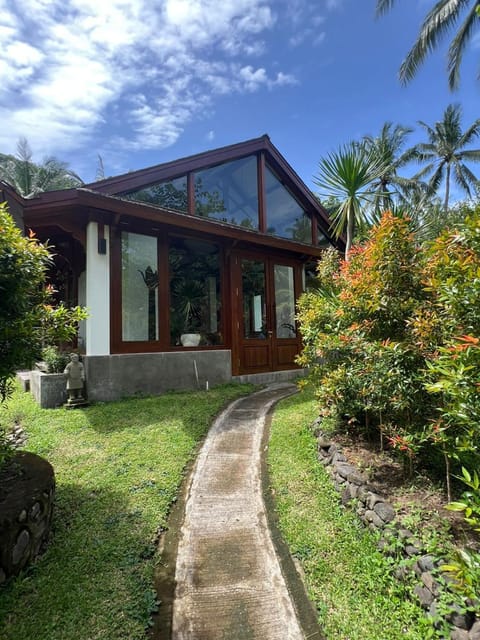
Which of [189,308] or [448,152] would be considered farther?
[448,152]

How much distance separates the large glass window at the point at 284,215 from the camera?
8.86 m

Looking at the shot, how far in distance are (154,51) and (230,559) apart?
890 cm

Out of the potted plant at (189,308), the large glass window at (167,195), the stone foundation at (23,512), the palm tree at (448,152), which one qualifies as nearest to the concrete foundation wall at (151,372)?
the potted plant at (189,308)

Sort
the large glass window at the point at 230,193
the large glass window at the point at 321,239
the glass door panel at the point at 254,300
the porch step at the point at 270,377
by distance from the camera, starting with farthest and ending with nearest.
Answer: the large glass window at the point at 321,239, the glass door panel at the point at 254,300, the porch step at the point at 270,377, the large glass window at the point at 230,193

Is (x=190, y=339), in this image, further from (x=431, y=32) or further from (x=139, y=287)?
(x=431, y=32)

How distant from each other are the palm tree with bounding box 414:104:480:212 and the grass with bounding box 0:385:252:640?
27.7 meters

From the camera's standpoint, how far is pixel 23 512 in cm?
205

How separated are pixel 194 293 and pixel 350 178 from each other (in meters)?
4.11

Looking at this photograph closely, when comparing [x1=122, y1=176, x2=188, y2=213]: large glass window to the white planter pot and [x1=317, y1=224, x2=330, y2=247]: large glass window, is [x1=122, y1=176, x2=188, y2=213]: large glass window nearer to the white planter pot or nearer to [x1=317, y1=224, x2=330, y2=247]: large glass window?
the white planter pot

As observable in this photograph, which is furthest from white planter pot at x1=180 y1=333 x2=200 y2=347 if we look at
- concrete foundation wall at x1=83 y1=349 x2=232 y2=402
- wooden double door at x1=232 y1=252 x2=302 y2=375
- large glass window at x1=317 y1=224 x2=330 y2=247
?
large glass window at x1=317 y1=224 x2=330 y2=247

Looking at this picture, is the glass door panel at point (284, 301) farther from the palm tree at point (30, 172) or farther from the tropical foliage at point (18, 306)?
the palm tree at point (30, 172)

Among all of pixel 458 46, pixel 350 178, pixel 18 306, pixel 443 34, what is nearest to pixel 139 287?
pixel 18 306

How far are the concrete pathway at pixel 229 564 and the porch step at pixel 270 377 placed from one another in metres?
3.81

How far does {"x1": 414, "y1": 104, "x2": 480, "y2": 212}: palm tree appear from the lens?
23922 mm
